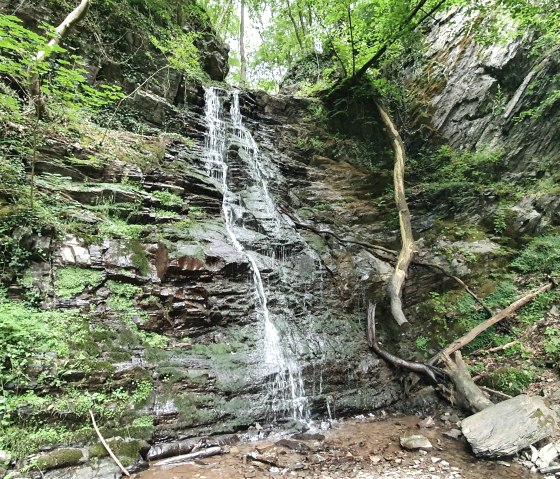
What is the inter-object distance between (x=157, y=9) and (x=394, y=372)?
13923mm

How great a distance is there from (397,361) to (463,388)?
4.47 ft

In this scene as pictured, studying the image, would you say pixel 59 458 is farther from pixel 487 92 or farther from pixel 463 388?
pixel 487 92

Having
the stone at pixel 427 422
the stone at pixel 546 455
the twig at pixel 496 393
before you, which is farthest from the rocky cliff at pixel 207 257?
the stone at pixel 546 455

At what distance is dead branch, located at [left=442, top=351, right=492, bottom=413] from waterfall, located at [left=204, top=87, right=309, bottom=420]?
9.34 feet

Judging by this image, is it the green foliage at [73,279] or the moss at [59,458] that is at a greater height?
A: the green foliage at [73,279]

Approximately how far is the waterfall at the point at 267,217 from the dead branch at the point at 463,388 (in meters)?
2.85

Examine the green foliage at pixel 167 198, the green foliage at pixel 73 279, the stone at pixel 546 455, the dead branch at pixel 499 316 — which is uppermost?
the green foliage at pixel 167 198

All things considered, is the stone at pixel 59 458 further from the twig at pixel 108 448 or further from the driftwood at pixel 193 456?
the driftwood at pixel 193 456

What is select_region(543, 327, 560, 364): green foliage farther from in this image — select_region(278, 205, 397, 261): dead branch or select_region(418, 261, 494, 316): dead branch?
select_region(278, 205, 397, 261): dead branch

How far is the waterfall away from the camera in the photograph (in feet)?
20.3

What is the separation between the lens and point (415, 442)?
5.07 metres

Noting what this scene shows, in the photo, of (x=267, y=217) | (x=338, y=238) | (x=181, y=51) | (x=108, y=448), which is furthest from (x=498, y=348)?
(x=181, y=51)

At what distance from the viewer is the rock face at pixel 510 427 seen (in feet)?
15.1

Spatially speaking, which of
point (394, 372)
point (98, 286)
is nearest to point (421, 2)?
point (394, 372)
